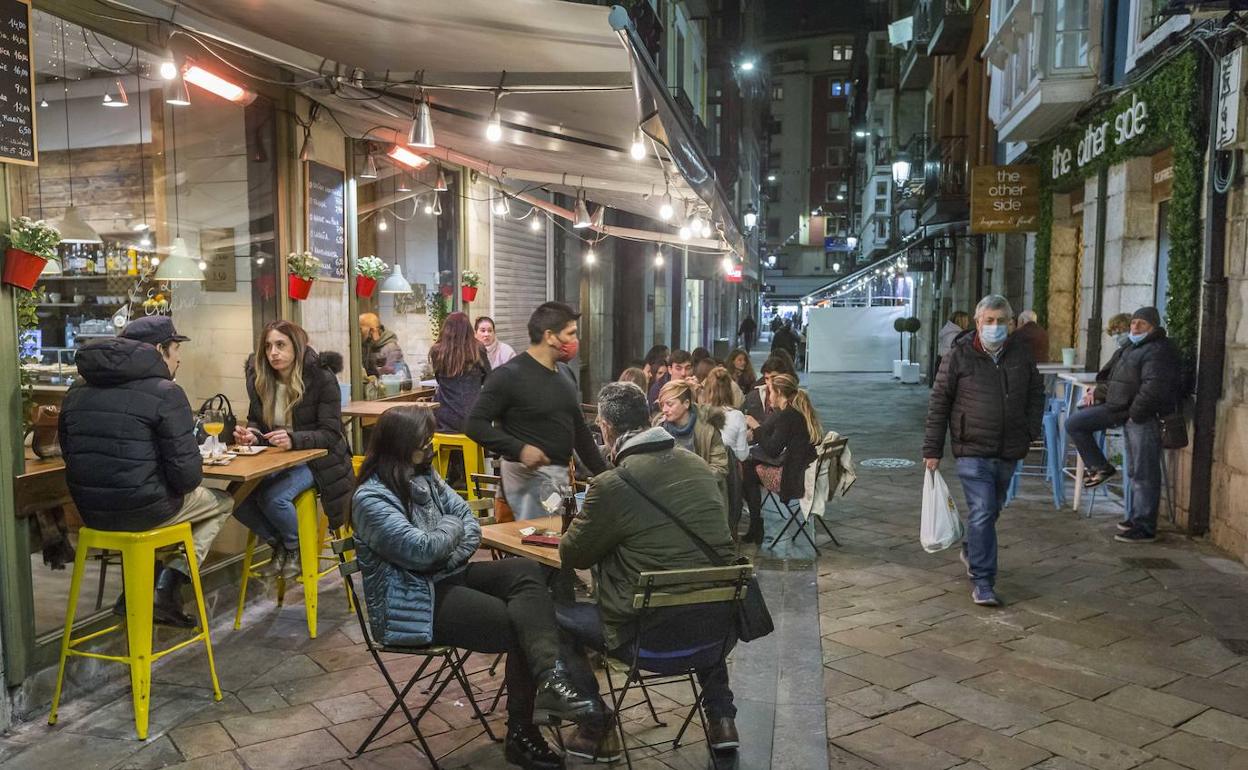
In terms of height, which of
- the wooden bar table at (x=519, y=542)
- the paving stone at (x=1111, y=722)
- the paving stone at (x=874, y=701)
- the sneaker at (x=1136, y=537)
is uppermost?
the wooden bar table at (x=519, y=542)

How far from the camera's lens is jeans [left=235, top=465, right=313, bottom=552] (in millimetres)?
5148

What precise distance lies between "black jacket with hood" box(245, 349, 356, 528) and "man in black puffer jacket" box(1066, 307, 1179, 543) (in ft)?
19.8

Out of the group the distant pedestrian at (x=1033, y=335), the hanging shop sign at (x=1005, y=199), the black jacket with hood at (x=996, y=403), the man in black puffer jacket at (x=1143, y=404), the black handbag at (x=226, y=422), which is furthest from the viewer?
the hanging shop sign at (x=1005, y=199)

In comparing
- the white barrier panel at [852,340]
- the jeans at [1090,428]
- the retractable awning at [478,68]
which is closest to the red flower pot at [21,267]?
the retractable awning at [478,68]

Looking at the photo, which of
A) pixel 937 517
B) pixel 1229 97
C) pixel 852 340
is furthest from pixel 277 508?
pixel 852 340

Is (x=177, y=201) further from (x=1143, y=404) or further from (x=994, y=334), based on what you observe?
(x=1143, y=404)

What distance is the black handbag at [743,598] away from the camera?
11.1 feet

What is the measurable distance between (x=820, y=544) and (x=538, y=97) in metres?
4.05

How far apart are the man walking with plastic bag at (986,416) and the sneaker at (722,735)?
8.71 feet

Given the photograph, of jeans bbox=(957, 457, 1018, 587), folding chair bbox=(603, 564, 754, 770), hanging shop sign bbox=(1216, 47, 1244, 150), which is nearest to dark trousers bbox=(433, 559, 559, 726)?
folding chair bbox=(603, 564, 754, 770)

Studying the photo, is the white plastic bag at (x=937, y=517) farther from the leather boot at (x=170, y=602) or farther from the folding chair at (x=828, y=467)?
the leather boot at (x=170, y=602)

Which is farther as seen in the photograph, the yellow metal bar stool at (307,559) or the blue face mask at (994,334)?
the blue face mask at (994,334)

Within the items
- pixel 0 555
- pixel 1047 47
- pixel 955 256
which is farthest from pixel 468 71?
pixel 955 256

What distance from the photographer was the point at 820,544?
7293 millimetres
